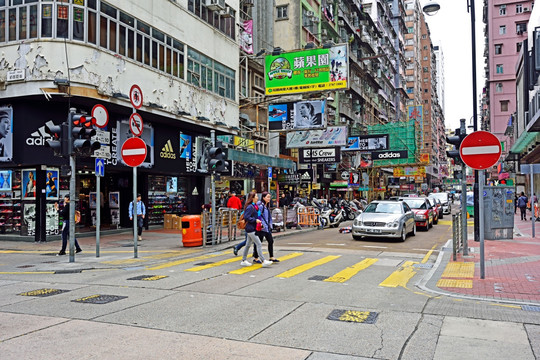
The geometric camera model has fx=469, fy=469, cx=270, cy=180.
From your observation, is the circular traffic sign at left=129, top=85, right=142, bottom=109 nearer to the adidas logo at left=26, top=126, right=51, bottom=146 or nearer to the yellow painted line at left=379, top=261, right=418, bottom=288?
the adidas logo at left=26, top=126, right=51, bottom=146

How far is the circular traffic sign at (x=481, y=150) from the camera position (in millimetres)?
9055

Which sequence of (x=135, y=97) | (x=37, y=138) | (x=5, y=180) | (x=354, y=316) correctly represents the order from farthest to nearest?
(x=5, y=180) < (x=37, y=138) < (x=135, y=97) < (x=354, y=316)

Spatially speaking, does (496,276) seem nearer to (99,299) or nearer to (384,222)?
(384,222)

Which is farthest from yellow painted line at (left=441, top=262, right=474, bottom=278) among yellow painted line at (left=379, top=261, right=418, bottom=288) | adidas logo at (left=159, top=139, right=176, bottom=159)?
adidas logo at (left=159, top=139, right=176, bottom=159)

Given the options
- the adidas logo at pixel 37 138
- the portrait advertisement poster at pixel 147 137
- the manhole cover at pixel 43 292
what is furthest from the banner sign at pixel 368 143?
the manhole cover at pixel 43 292

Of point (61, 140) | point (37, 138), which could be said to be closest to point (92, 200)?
point (37, 138)

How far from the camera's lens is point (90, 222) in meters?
20.2

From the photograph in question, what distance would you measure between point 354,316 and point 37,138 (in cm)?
1400

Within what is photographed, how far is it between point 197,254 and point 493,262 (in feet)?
26.2

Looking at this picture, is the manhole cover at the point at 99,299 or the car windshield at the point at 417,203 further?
the car windshield at the point at 417,203

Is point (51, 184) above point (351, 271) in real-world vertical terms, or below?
above

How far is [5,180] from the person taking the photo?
17.1 metres

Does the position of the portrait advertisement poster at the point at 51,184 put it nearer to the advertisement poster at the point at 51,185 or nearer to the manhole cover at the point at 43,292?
the advertisement poster at the point at 51,185

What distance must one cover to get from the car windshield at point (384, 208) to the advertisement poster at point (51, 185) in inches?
459
